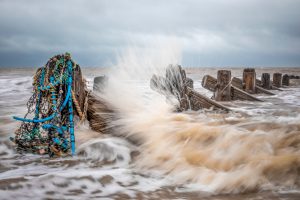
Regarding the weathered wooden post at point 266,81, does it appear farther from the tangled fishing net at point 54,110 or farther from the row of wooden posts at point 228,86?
the tangled fishing net at point 54,110

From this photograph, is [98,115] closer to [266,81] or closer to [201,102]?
[201,102]

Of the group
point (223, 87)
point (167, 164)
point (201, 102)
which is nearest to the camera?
point (167, 164)

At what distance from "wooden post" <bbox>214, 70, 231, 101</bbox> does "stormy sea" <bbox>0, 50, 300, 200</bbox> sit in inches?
97.9

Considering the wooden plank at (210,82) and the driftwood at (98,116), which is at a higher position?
the wooden plank at (210,82)

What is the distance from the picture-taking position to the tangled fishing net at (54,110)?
14.1ft

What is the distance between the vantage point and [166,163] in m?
3.97

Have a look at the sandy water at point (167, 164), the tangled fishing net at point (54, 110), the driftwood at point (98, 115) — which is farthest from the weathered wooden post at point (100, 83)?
the tangled fishing net at point (54, 110)

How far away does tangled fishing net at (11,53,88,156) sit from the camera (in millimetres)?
4289

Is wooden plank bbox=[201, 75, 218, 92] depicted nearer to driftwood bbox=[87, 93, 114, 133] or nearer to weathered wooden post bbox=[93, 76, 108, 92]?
weathered wooden post bbox=[93, 76, 108, 92]

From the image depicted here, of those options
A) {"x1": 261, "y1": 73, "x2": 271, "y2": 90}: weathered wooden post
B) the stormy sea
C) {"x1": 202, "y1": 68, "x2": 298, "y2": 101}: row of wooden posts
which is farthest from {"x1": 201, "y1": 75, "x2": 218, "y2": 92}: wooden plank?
{"x1": 261, "y1": 73, "x2": 271, "y2": 90}: weathered wooden post

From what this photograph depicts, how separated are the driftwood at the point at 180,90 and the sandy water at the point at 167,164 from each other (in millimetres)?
1108

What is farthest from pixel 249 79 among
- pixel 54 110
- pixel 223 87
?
pixel 54 110

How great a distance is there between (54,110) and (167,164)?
6.05ft

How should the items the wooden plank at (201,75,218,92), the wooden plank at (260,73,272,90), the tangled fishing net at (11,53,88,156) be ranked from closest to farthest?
the tangled fishing net at (11,53,88,156), the wooden plank at (201,75,218,92), the wooden plank at (260,73,272,90)
